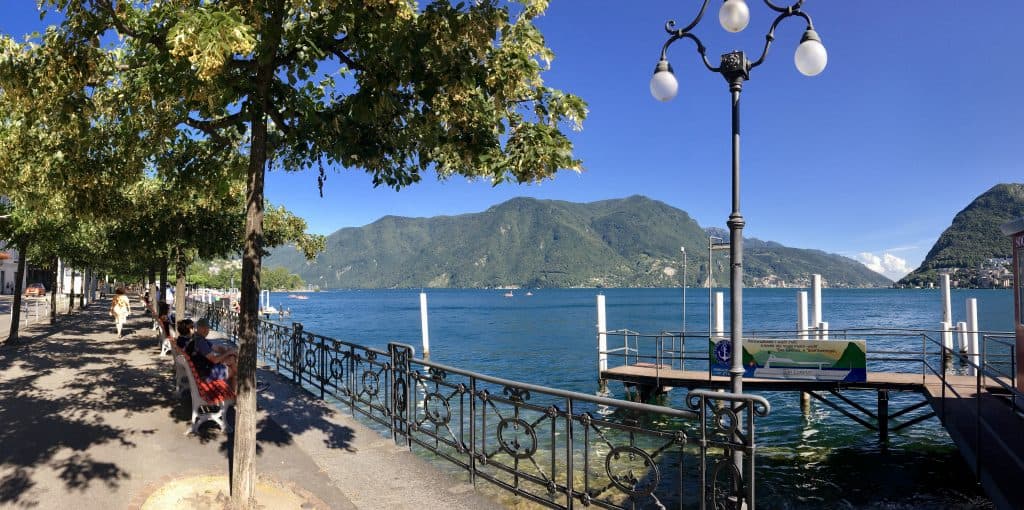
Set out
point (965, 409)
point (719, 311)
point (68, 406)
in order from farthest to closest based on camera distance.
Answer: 1. point (719, 311)
2. point (965, 409)
3. point (68, 406)

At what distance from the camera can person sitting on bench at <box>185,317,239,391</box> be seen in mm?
7570

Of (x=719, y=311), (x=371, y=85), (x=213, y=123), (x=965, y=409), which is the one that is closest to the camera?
(x=371, y=85)

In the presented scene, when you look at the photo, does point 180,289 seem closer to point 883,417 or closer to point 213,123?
point 213,123

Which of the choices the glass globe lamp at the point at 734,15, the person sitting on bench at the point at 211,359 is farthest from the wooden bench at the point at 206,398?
the glass globe lamp at the point at 734,15

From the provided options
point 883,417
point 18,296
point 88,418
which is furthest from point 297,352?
point 883,417

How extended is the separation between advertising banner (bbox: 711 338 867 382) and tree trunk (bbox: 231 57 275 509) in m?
13.2

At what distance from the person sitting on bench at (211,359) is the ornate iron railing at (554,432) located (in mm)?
1558

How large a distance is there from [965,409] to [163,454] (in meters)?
13.0

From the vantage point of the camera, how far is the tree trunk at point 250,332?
4.92m

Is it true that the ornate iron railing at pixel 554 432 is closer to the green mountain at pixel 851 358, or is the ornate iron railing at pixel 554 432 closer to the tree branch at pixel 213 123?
the tree branch at pixel 213 123

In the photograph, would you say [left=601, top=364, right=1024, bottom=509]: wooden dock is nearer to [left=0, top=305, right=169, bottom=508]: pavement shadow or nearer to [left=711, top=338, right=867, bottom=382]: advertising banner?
[left=711, top=338, right=867, bottom=382]: advertising banner

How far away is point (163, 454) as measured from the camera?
6344mm

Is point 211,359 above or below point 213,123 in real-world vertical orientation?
below


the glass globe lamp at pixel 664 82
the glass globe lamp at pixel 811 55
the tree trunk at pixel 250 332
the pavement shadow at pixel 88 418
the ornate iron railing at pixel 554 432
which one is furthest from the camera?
the glass globe lamp at pixel 664 82
